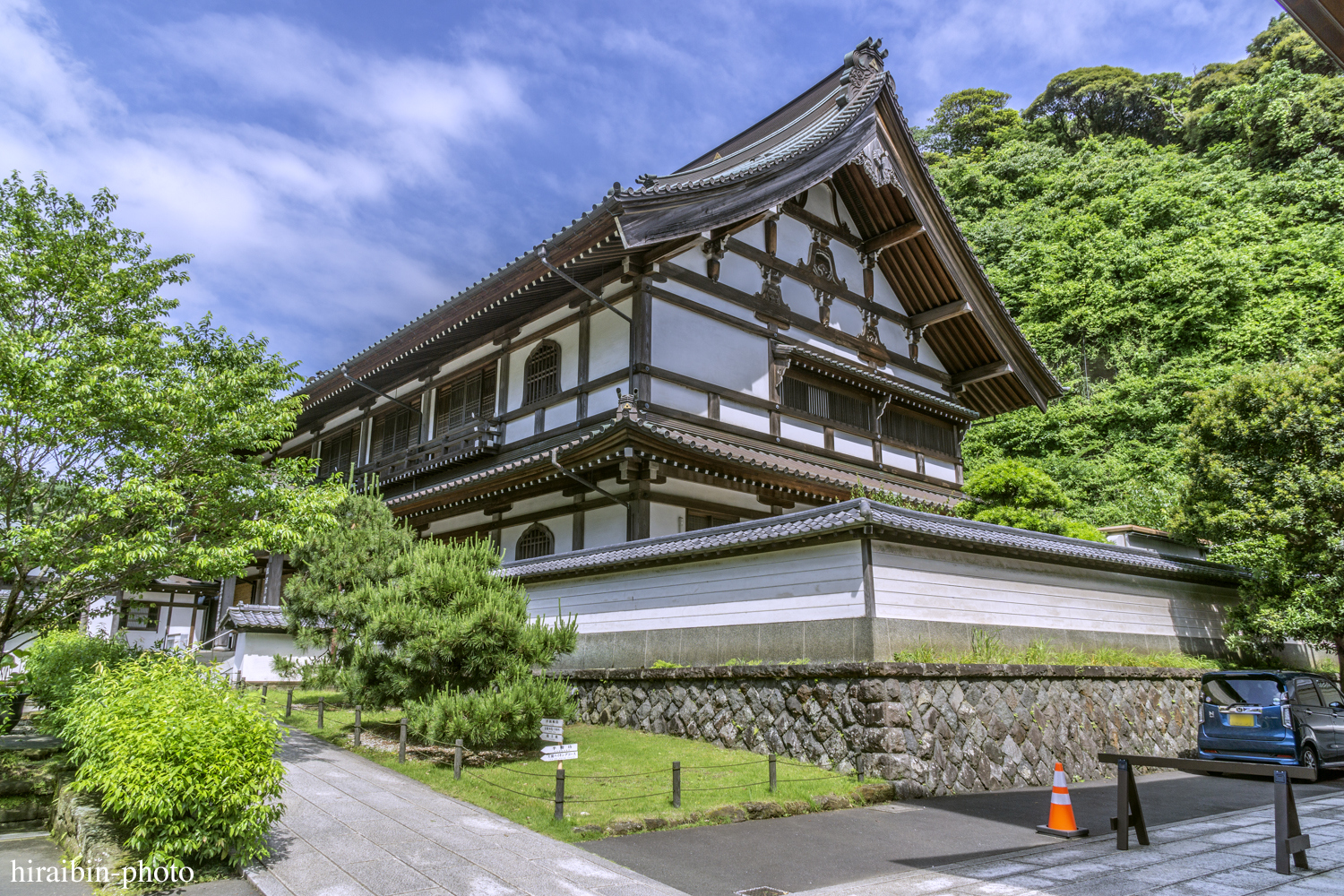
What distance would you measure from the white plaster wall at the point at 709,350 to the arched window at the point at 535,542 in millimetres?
4691

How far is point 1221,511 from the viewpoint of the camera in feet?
50.0

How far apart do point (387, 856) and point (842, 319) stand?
15.8 meters

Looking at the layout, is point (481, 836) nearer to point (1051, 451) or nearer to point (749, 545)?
point (749, 545)

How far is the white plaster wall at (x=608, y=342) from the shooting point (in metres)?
15.8

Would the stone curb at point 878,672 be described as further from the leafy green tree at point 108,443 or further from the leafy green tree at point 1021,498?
the leafy green tree at point 108,443

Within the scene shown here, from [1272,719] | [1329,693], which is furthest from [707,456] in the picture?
[1329,693]

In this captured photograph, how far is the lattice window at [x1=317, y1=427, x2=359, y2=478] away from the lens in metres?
25.2

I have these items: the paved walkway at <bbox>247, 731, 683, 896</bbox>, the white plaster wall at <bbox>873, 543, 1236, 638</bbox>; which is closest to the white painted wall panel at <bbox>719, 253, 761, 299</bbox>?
the white plaster wall at <bbox>873, 543, 1236, 638</bbox>

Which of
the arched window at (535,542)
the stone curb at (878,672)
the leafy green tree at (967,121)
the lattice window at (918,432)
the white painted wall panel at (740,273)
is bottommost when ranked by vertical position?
the stone curb at (878,672)

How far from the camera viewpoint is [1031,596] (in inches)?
484

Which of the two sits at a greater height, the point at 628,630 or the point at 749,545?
the point at 749,545

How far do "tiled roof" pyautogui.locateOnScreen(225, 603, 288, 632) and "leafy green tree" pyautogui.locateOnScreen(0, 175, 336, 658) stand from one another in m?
6.66

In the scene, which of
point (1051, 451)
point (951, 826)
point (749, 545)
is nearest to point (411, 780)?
point (749, 545)

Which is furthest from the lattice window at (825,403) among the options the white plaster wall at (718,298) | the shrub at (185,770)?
the shrub at (185,770)
